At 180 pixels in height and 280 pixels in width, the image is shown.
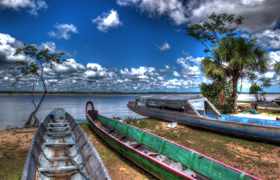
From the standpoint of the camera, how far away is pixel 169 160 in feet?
23.5

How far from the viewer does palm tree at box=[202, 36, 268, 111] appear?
2120 centimetres

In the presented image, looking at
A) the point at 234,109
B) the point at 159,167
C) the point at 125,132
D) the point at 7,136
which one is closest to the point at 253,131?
the point at 125,132

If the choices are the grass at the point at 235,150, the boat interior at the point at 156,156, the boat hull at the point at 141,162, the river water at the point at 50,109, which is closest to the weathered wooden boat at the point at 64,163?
the boat hull at the point at 141,162

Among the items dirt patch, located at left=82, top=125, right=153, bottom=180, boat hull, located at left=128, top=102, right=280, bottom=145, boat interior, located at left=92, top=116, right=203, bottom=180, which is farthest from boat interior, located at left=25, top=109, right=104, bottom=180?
boat hull, located at left=128, top=102, right=280, bottom=145

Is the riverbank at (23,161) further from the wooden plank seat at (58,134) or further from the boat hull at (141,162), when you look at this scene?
the wooden plank seat at (58,134)

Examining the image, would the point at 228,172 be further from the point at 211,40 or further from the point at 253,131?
the point at 211,40

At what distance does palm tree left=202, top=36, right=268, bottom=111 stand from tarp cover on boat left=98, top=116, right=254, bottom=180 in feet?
50.6

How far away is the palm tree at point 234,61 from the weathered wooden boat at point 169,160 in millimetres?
15592

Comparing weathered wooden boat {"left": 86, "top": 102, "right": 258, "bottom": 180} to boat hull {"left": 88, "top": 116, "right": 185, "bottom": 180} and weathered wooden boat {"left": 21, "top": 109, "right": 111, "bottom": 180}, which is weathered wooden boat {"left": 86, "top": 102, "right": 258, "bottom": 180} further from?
weathered wooden boat {"left": 21, "top": 109, "right": 111, "bottom": 180}

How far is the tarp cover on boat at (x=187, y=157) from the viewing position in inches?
197

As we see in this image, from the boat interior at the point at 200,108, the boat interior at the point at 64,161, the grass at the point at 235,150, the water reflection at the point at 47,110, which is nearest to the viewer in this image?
the boat interior at the point at 64,161

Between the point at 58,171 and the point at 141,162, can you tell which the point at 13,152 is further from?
the point at 141,162

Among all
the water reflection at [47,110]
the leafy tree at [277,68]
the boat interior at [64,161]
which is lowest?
the water reflection at [47,110]

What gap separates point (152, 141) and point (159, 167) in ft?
8.69
